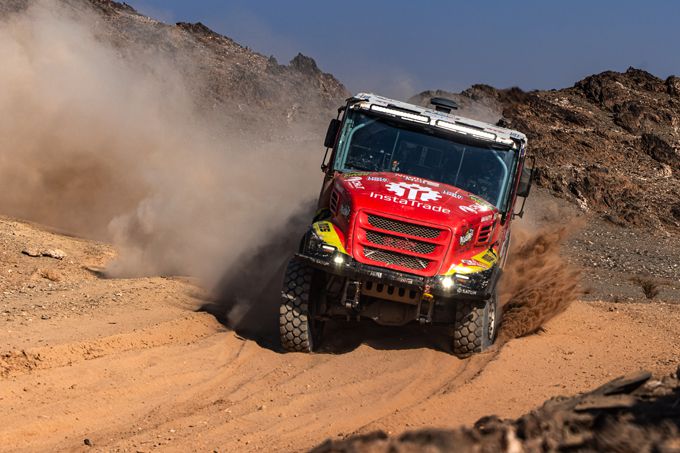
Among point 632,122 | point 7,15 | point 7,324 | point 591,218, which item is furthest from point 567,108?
point 7,324

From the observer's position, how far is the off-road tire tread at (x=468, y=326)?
9695mm

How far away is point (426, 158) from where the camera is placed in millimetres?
10781

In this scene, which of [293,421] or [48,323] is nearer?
[293,421]

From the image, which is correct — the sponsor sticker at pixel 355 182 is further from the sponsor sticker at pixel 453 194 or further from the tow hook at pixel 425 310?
the tow hook at pixel 425 310

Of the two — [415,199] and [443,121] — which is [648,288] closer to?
[443,121]

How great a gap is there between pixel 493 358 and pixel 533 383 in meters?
0.96

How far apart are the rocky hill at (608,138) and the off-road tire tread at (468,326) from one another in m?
A: 21.7

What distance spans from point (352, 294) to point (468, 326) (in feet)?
4.02

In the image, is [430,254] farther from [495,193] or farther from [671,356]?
[671,356]

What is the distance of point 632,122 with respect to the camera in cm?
3841

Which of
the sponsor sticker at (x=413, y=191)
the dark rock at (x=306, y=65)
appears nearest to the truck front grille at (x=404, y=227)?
the sponsor sticker at (x=413, y=191)

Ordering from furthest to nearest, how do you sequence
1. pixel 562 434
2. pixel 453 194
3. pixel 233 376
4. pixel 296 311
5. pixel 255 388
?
pixel 453 194 < pixel 296 311 < pixel 233 376 < pixel 255 388 < pixel 562 434

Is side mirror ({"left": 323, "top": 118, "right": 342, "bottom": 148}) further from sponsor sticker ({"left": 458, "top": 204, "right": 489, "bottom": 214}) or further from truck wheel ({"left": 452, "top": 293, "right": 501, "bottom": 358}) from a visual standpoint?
truck wheel ({"left": 452, "top": 293, "right": 501, "bottom": 358})

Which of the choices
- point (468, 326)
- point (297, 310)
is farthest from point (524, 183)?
point (297, 310)
